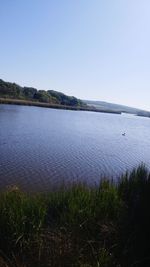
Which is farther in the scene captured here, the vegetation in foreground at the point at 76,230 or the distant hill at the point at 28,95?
the distant hill at the point at 28,95

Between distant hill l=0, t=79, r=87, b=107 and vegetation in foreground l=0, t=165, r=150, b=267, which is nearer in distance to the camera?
vegetation in foreground l=0, t=165, r=150, b=267

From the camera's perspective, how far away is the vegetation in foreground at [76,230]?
5.59 m

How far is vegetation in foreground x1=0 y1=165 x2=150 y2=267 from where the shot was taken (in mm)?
5594

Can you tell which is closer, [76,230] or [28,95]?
[76,230]

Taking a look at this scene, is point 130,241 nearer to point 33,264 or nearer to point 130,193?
Answer: point 33,264

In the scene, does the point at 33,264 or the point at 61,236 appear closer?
the point at 33,264

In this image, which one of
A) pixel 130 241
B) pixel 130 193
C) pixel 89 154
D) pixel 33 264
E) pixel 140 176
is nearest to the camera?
pixel 33 264

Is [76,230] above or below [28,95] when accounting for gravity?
above

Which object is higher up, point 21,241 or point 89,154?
point 21,241

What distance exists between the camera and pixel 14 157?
734 inches

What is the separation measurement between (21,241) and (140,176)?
6.02 m

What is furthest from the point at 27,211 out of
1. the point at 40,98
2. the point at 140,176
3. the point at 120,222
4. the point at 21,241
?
the point at 40,98

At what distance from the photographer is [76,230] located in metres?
6.61

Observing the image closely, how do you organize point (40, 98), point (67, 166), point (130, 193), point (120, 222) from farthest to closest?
point (40, 98) < point (67, 166) < point (130, 193) < point (120, 222)
